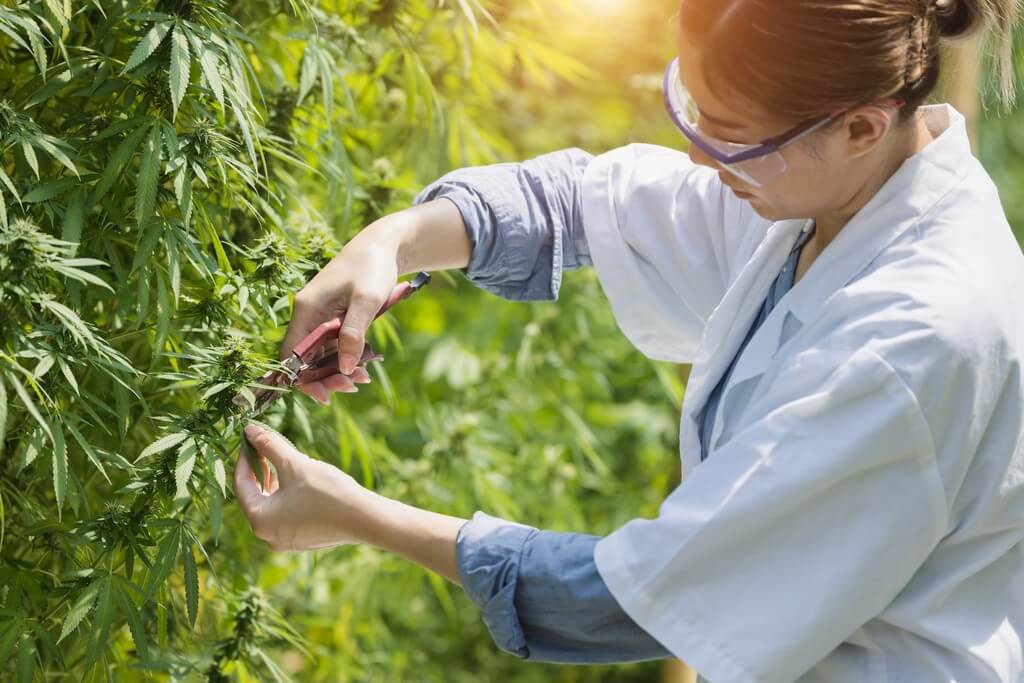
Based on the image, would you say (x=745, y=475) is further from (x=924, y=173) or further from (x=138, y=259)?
(x=138, y=259)

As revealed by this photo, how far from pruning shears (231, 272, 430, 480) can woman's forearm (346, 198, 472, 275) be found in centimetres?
6

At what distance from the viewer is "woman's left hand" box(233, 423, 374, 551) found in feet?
3.09

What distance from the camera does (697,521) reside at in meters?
0.85

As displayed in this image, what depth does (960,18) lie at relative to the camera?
0.93 metres

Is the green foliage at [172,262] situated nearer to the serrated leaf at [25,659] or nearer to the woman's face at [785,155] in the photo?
the serrated leaf at [25,659]

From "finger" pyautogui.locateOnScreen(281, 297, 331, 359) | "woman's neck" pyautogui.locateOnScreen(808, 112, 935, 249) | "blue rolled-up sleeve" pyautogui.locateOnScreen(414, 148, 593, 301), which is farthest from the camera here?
"blue rolled-up sleeve" pyautogui.locateOnScreen(414, 148, 593, 301)

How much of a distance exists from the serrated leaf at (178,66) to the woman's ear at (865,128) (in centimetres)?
54

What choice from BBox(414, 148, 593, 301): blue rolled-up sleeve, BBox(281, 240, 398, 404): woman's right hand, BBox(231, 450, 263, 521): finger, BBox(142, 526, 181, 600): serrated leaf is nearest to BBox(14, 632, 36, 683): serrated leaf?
BBox(142, 526, 181, 600): serrated leaf

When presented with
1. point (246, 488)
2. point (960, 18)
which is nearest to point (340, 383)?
point (246, 488)

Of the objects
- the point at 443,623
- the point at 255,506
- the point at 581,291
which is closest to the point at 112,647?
the point at 255,506

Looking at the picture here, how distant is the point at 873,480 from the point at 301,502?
1.50 feet

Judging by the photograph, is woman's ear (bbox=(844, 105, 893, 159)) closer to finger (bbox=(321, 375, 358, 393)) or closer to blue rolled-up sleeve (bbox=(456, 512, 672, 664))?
blue rolled-up sleeve (bbox=(456, 512, 672, 664))

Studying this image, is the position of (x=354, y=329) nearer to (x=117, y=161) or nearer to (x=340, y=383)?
(x=340, y=383)

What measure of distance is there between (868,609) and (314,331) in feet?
1.72
